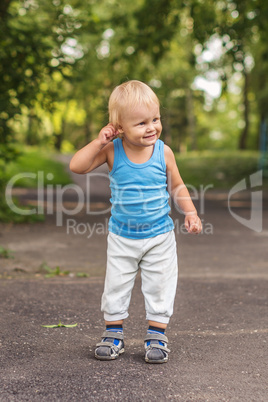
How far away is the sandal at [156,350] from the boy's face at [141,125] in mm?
1117

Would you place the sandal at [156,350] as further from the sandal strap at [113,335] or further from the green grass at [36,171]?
the green grass at [36,171]

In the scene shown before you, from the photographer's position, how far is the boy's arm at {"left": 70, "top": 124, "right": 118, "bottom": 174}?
9.45 ft

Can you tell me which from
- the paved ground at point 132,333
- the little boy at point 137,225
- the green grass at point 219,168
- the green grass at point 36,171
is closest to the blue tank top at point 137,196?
the little boy at point 137,225

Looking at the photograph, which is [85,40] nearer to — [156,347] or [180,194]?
[180,194]

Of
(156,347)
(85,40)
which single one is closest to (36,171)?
(85,40)

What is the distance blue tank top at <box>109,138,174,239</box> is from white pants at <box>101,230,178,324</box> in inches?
2.3

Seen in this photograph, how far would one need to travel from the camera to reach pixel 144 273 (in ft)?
10.1

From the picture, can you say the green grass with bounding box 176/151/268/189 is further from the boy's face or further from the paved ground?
the boy's face

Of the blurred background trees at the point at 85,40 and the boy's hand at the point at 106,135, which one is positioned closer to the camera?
the boy's hand at the point at 106,135

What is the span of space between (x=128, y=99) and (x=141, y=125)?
0.52ft

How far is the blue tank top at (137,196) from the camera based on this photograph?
118 inches

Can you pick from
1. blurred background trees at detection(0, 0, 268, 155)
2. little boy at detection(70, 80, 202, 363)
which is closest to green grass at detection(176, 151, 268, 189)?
blurred background trees at detection(0, 0, 268, 155)

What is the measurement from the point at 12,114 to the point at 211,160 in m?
16.1

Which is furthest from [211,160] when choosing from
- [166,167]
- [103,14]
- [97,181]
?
[166,167]
